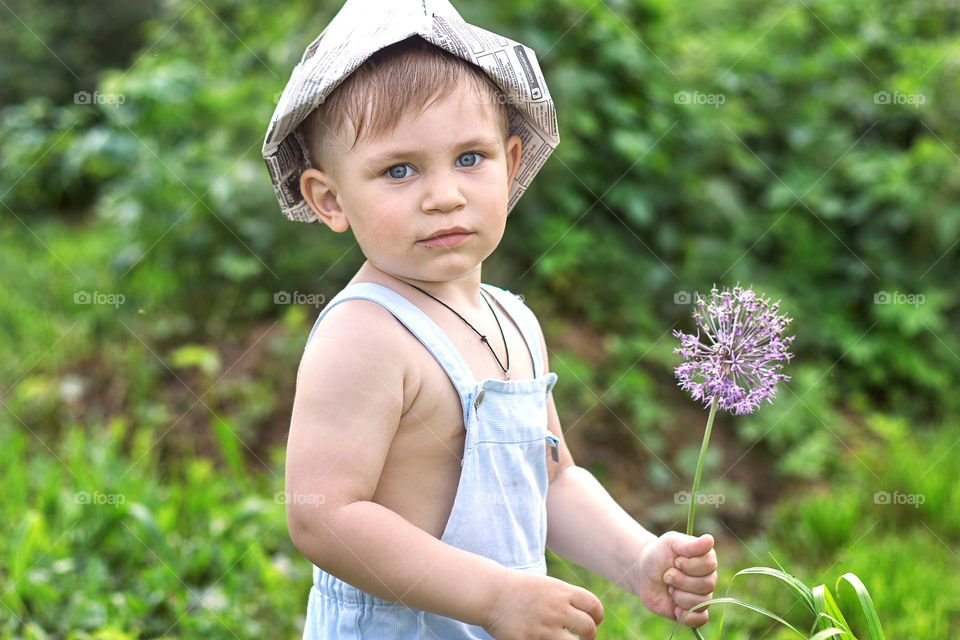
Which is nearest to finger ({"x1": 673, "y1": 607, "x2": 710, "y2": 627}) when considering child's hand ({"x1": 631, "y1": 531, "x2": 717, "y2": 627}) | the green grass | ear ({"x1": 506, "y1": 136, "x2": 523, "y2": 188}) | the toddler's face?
child's hand ({"x1": 631, "y1": 531, "x2": 717, "y2": 627})

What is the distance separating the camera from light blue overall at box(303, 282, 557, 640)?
142cm

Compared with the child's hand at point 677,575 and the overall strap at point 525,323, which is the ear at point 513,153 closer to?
the overall strap at point 525,323

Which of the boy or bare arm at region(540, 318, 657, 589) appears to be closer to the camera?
the boy

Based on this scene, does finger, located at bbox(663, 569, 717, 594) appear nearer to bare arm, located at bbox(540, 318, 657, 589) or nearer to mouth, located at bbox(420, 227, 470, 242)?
bare arm, located at bbox(540, 318, 657, 589)

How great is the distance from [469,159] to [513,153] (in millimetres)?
215

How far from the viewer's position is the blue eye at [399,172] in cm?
139

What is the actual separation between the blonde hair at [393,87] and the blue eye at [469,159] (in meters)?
0.08

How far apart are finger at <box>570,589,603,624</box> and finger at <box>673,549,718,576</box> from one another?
7.4 inches

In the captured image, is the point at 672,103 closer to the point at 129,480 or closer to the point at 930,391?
the point at 930,391

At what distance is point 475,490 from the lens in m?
1.42

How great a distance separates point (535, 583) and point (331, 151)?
72 cm

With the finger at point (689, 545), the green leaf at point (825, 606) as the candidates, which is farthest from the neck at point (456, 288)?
the green leaf at point (825, 606)

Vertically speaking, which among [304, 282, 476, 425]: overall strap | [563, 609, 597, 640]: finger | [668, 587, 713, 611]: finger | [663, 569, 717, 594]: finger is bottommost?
[563, 609, 597, 640]: finger

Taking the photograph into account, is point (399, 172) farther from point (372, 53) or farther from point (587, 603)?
point (587, 603)
